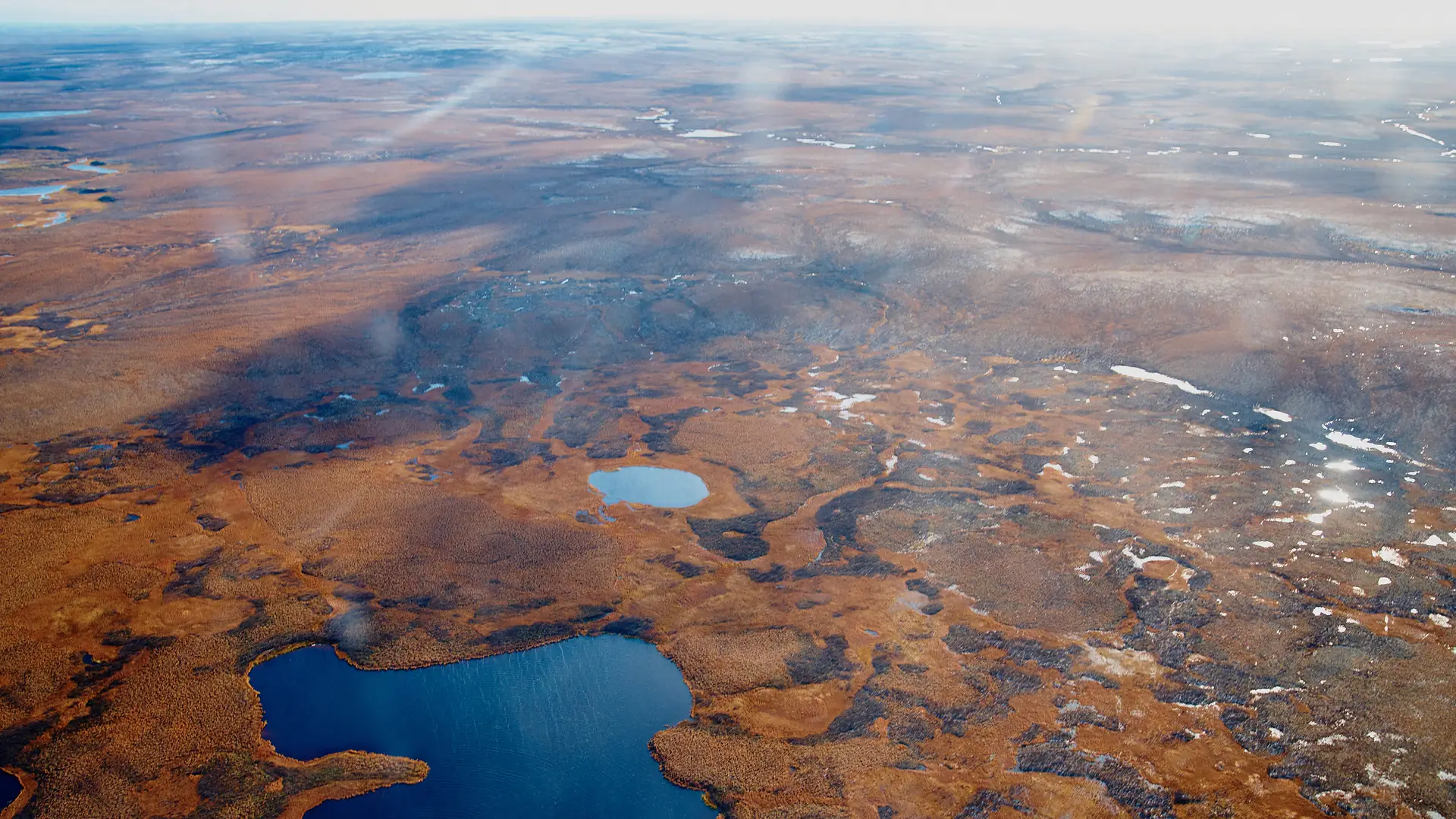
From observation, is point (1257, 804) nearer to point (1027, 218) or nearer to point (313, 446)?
point (313, 446)

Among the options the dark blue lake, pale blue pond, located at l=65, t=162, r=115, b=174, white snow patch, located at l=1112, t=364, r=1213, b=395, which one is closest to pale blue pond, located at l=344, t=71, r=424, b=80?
pale blue pond, located at l=65, t=162, r=115, b=174

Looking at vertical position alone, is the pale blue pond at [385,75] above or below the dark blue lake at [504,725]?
above

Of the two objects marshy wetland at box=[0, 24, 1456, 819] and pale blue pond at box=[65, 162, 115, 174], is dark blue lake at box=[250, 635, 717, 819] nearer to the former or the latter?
marshy wetland at box=[0, 24, 1456, 819]

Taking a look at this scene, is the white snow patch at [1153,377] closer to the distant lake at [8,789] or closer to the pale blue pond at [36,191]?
the distant lake at [8,789]

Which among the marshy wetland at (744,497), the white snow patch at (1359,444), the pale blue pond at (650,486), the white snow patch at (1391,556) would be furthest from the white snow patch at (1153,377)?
the pale blue pond at (650,486)

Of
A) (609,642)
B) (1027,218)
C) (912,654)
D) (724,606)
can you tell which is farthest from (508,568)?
(1027,218)

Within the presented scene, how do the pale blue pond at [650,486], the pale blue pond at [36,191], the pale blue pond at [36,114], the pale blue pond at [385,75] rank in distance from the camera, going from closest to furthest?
the pale blue pond at [650,486] < the pale blue pond at [36,191] < the pale blue pond at [36,114] < the pale blue pond at [385,75]
